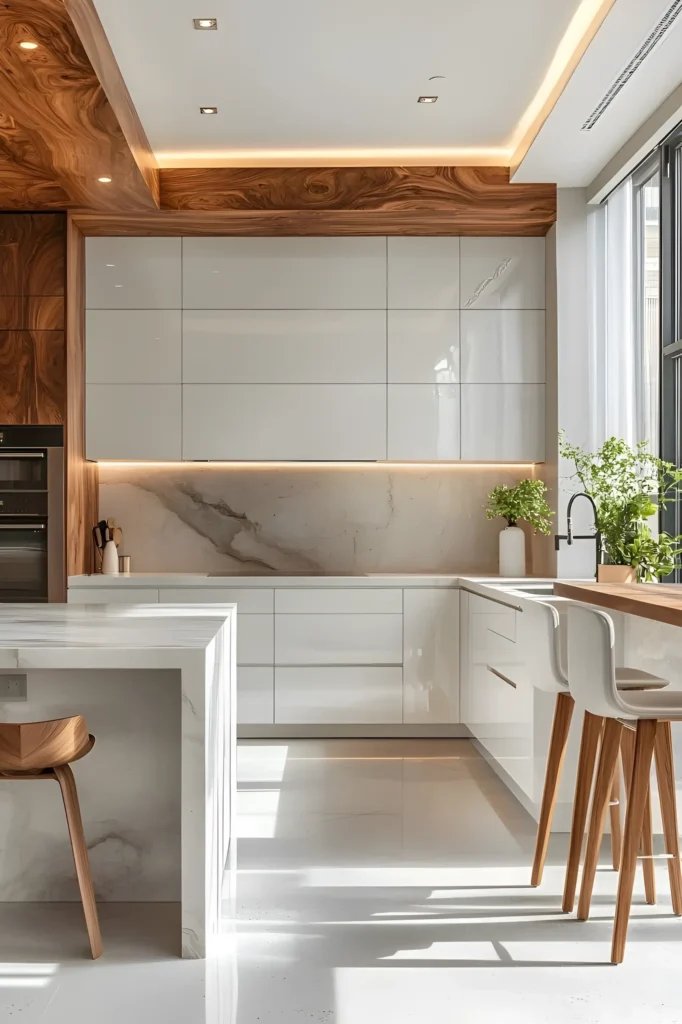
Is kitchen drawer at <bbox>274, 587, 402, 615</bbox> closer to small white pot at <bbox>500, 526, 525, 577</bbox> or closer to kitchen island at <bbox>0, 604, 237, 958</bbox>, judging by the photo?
small white pot at <bbox>500, 526, 525, 577</bbox>

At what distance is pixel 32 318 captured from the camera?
4.86 m

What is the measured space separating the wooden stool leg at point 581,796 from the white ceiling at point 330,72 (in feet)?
7.67

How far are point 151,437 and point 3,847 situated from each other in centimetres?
272

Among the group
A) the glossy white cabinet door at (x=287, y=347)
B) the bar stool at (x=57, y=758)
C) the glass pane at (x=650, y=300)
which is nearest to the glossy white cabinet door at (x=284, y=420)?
the glossy white cabinet door at (x=287, y=347)

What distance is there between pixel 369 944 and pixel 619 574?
5.29ft

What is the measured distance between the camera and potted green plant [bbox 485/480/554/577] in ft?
16.3

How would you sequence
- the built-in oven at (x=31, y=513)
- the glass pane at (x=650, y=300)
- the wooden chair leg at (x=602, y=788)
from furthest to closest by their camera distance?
the built-in oven at (x=31, y=513)
the glass pane at (x=650, y=300)
the wooden chair leg at (x=602, y=788)

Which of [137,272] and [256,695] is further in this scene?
[137,272]

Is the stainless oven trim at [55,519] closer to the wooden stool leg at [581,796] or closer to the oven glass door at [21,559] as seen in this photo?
the oven glass door at [21,559]

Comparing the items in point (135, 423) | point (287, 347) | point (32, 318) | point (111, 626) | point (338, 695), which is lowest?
point (338, 695)

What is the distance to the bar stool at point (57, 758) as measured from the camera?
221 cm

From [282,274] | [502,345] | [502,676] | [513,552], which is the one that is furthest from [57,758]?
[502,345]

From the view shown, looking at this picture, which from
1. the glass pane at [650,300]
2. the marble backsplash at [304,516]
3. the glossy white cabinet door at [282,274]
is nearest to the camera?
the glass pane at [650,300]

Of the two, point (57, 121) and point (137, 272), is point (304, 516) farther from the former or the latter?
point (57, 121)
